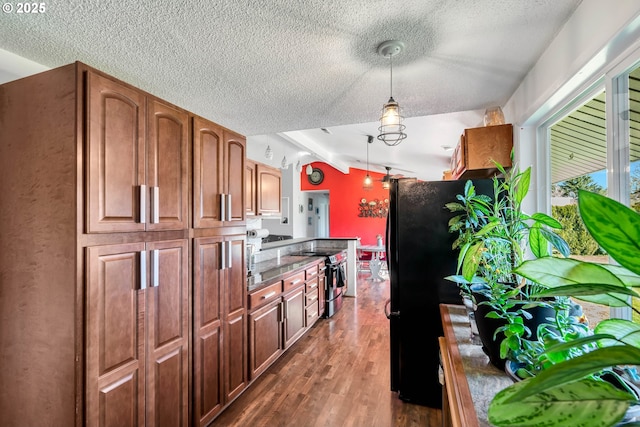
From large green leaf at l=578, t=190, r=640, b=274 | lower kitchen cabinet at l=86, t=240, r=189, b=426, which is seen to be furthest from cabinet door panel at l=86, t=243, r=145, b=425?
large green leaf at l=578, t=190, r=640, b=274

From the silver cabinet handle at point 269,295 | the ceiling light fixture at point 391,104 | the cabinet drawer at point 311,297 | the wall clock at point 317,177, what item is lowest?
the cabinet drawer at point 311,297

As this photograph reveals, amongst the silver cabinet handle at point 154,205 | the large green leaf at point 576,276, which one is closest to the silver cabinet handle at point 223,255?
the silver cabinet handle at point 154,205

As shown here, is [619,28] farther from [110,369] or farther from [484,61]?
[110,369]

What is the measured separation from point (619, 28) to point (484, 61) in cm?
78

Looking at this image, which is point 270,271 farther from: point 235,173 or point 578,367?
point 578,367

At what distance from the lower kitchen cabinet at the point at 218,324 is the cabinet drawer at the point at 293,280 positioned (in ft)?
2.39

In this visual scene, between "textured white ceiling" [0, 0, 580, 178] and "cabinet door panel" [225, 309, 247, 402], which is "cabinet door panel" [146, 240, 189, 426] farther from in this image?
"textured white ceiling" [0, 0, 580, 178]

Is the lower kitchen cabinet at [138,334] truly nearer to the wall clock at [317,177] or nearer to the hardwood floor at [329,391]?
the hardwood floor at [329,391]

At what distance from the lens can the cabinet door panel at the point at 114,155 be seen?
125cm

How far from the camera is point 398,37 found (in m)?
1.50

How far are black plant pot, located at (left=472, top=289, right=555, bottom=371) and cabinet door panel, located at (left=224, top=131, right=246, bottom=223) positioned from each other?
162 centimetres

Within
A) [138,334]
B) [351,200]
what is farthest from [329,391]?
[351,200]

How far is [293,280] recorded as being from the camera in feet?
10.1

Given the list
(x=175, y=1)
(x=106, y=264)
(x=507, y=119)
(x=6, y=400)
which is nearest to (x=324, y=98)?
(x=175, y=1)
